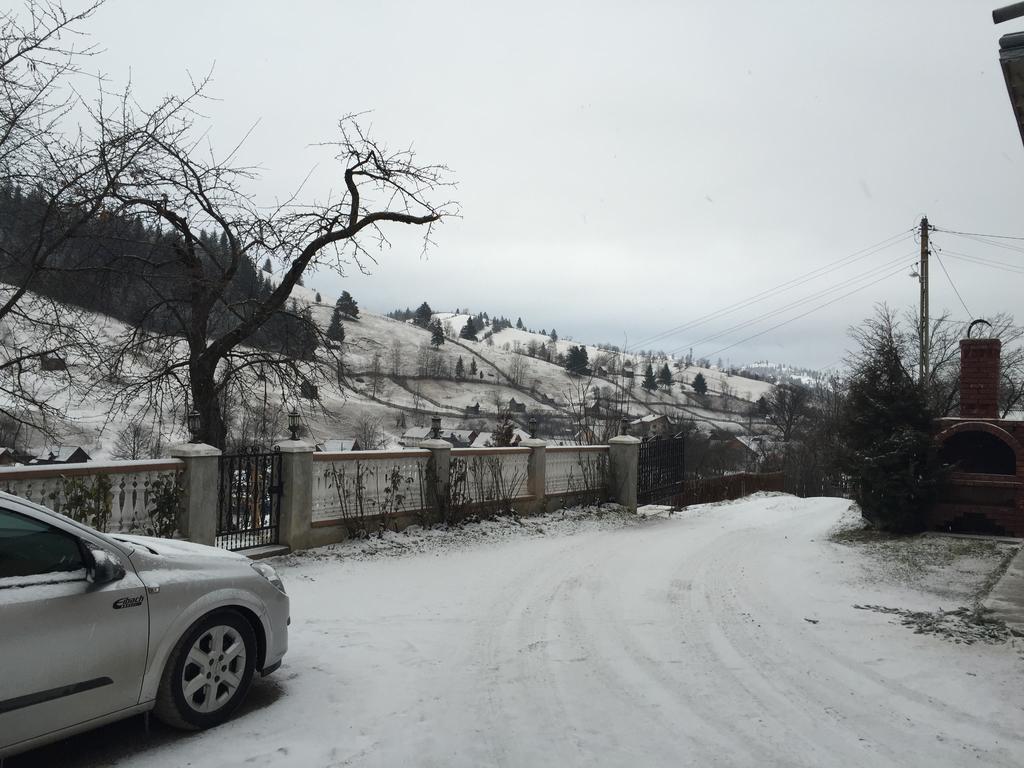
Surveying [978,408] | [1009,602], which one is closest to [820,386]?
[978,408]

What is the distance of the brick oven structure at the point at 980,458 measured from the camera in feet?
36.6

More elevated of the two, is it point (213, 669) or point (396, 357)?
point (396, 357)

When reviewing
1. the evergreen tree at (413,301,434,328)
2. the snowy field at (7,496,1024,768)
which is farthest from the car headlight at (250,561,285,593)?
the evergreen tree at (413,301,434,328)

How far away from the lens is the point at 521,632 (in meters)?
6.03

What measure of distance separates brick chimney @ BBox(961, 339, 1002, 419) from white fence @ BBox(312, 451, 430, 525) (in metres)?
9.91

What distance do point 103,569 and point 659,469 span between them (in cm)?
1466

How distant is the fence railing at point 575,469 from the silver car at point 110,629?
10091mm

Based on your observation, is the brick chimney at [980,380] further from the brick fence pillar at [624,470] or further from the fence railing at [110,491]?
the fence railing at [110,491]

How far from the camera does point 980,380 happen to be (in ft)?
39.8

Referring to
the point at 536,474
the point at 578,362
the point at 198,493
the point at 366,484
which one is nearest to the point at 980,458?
the point at 536,474

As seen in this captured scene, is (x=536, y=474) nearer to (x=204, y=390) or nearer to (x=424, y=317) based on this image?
(x=204, y=390)

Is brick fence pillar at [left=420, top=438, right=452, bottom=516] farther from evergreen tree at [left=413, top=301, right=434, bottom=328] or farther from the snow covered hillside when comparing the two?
evergreen tree at [left=413, top=301, right=434, bottom=328]

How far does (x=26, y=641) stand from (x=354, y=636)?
306 cm

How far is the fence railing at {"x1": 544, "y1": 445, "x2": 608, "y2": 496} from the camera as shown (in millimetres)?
14016
